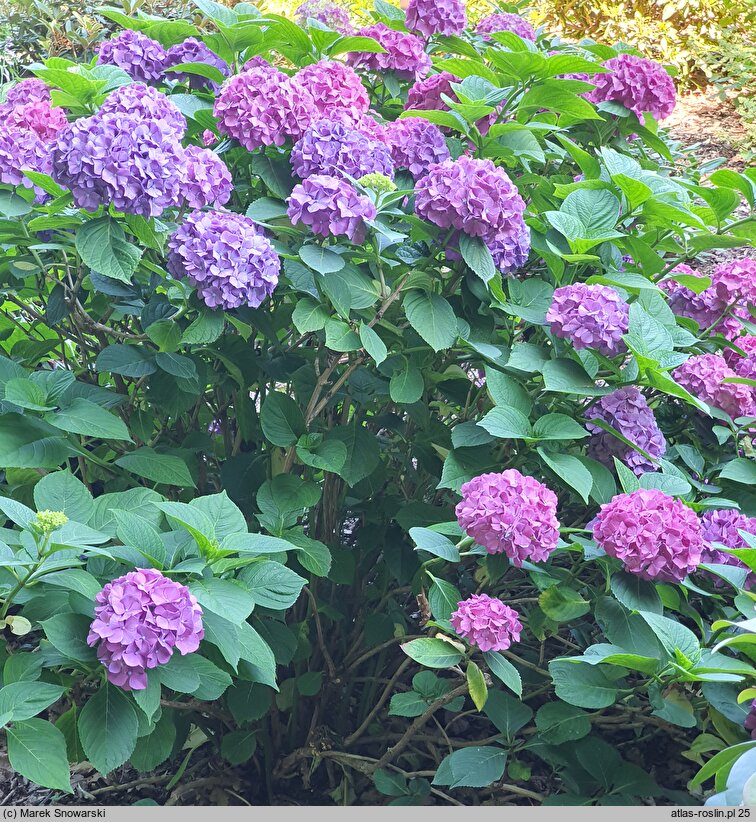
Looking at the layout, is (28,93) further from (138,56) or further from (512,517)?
(512,517)

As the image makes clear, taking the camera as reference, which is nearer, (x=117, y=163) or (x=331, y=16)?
(x=117, y=163)

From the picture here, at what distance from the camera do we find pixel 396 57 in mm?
2240

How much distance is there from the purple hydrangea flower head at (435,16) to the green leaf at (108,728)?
184cm

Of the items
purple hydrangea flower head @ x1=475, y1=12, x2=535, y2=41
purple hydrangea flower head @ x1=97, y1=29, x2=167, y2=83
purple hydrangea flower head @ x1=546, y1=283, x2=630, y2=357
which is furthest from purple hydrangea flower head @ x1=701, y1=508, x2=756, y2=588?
purple hydrangea flower head @ x1=97, y1=29, x2=167, y2=83

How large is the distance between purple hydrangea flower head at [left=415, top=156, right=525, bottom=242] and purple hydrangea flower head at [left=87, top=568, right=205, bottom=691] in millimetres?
830

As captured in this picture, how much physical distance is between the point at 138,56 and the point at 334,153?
30.8 inches

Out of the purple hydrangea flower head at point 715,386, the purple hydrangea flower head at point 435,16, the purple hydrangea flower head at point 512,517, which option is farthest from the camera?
the purple hydrangea flower head at point 435,16

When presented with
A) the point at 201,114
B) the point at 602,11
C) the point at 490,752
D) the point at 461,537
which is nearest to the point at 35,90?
the point at 201,114

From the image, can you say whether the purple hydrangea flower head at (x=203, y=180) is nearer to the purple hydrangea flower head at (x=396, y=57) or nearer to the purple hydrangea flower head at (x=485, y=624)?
the purple hydrangea flower head at (x=396, y=57)

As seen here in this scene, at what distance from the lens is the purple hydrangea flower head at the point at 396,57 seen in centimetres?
223

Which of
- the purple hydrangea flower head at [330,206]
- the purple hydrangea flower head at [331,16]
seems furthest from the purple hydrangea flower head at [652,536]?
the purple hydrangea flower head at [331,16]

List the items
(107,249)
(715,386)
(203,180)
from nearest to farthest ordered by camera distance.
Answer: (107,249)
(203,180)
(715,386)

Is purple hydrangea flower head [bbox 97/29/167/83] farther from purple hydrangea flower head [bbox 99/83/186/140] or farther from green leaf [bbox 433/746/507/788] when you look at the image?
green leaf [bbox 433/746/507/788]

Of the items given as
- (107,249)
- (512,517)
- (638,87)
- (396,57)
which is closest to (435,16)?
(396,57)
